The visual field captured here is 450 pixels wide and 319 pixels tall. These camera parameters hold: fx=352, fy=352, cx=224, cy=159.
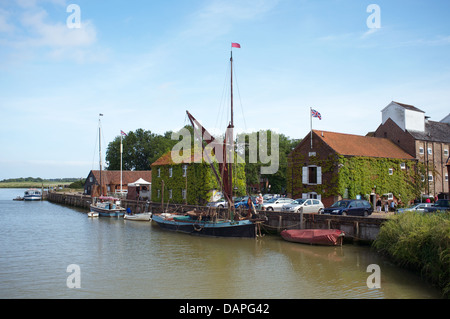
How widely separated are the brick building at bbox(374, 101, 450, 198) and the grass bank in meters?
29.1

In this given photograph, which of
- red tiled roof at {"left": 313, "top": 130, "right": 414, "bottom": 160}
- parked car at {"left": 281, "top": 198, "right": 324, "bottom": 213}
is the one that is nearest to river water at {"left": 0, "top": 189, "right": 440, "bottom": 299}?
parked car at {"left": 281, "top": 198, "right": 324, "bottom": 213}

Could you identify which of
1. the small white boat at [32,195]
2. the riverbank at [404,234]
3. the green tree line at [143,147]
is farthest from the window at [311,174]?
the small white boat at [32,195]

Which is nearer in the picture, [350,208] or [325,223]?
[325,223]

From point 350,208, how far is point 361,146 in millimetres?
17135

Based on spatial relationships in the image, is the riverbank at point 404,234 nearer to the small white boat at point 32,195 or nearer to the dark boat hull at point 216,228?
the dark boat hull at point 216,228

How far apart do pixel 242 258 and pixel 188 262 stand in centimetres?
355

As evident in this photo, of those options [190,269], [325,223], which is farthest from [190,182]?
[190,269]

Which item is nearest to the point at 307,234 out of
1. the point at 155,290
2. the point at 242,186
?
the point at 155,290

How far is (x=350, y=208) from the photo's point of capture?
2909 cm

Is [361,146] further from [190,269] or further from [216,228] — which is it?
[190,269]

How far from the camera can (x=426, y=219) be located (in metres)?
18.2

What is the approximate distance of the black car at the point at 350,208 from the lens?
28906 mm

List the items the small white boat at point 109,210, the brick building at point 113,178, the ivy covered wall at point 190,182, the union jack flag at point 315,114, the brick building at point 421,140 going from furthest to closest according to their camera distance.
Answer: the brick building at point 113,178
the small white boat at point 109,210
the brick building at point 421,140
the ivy covered wall at point 190,182
the union jack flag at point 315,114

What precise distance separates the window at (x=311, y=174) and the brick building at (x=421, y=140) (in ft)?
46.5
